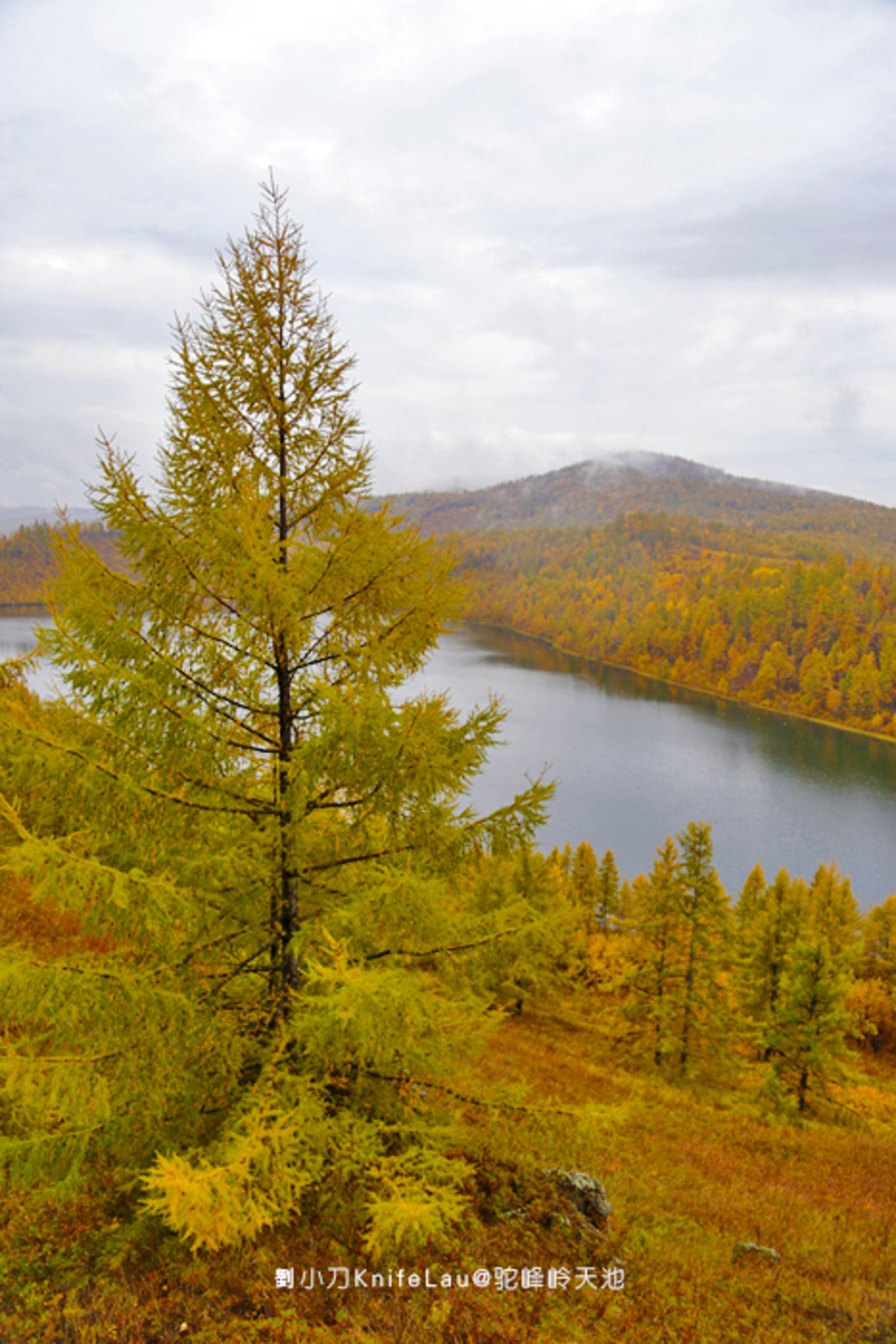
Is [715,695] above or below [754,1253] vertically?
below

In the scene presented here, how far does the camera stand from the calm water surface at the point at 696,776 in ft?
171

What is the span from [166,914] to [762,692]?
119307mm

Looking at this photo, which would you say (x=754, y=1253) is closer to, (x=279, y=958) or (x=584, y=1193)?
(x=584, y=1193)

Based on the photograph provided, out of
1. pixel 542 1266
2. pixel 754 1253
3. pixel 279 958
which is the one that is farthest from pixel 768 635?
pixel 279 958

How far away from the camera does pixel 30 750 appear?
4.39 metres

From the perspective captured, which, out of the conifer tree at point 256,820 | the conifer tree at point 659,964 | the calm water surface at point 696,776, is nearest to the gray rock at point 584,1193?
the conifer tree at point 256,820

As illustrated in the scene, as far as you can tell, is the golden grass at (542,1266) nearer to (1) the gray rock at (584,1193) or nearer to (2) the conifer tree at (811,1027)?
(1) the gray rock at (584,1193)

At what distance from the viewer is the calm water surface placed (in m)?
52.2

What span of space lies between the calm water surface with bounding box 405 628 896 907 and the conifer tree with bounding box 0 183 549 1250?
2551 cm

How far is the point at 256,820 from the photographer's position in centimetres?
540

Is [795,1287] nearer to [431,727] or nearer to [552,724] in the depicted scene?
[431,727]

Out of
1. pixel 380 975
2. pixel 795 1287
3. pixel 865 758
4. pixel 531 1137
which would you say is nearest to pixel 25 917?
pixel 531 1137

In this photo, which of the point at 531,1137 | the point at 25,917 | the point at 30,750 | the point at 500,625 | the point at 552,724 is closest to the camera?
the point at 30,750

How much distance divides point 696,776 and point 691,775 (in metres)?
0.52
